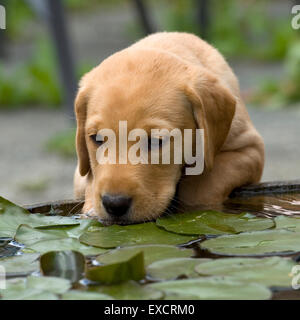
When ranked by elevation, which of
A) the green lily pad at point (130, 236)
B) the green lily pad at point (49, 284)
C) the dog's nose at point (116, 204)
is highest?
the dog's nose at point (116, 204)

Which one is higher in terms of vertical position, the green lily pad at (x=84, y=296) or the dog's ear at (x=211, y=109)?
the dog's ear at (x=211, y=109)

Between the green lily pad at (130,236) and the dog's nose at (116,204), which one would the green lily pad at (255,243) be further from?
the dog's nose at (116,204)

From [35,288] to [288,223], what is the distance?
1.40 metres

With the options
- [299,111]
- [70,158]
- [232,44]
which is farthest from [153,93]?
[232,44]

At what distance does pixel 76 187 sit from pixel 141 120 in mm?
1197

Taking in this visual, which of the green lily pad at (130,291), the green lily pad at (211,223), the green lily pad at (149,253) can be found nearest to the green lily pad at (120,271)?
the green lily pad at (130,291)

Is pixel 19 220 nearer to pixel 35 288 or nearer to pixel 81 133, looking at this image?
pixel 81 133

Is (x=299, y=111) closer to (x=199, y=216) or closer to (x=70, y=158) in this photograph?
(x=70, y=158)

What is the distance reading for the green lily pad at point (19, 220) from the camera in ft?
12.0

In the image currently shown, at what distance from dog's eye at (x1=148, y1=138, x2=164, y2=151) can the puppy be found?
62mm

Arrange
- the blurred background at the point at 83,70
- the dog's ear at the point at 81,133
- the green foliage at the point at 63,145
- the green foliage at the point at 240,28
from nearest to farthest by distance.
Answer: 1. the dog's ear at the point at 81,133
2. the blurred background at the point at 83,70
3. the green foliage at the point at 63,145
4. the green foliage at the point at 240,28

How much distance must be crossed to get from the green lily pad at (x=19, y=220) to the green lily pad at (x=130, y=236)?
0.22 meters

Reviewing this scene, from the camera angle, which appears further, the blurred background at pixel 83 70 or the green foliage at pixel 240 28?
the green foliage at pixel 240 28
